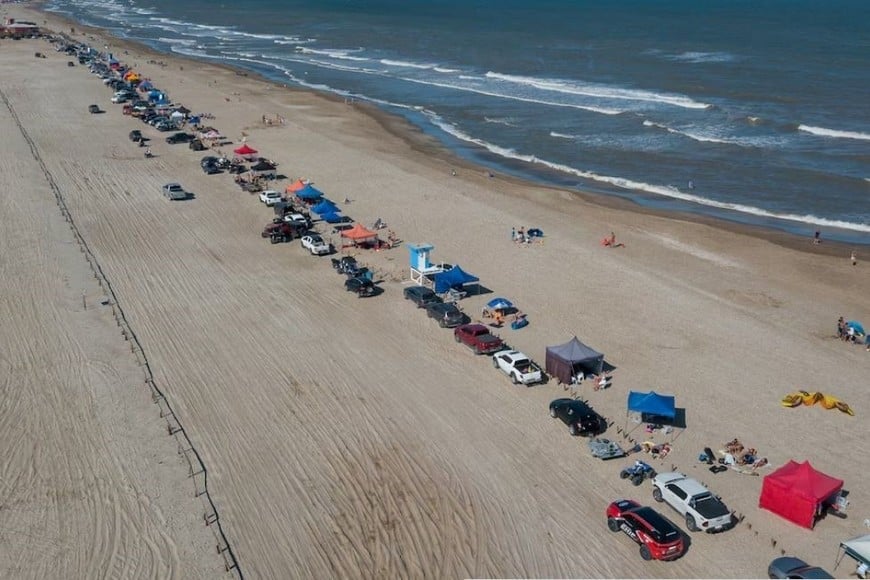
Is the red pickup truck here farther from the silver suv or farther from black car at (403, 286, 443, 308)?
the silver suv

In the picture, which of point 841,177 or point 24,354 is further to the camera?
point 841,177

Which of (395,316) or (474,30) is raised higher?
(474,30)

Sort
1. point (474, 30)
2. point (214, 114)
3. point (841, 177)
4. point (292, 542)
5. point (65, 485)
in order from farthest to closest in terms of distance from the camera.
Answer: point (474, 30), point (214, 114), point (841, 177), point (65, 485), point (292, 542)

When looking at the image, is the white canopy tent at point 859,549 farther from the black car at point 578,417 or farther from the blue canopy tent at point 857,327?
the blue canopy tent at point 857,327

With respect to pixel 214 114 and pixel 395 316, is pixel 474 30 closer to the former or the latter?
pixel 214 114

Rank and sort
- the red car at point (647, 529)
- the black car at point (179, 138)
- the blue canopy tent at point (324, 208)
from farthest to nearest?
the black car at point (179, 138) → the blue canopy tent at point (324, 208) → the red car at point (647, 529)

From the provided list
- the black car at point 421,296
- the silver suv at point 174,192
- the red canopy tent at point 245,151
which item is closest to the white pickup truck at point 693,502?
the black car at point 421,296

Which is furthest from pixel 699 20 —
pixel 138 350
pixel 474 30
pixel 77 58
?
pixel 138 350
